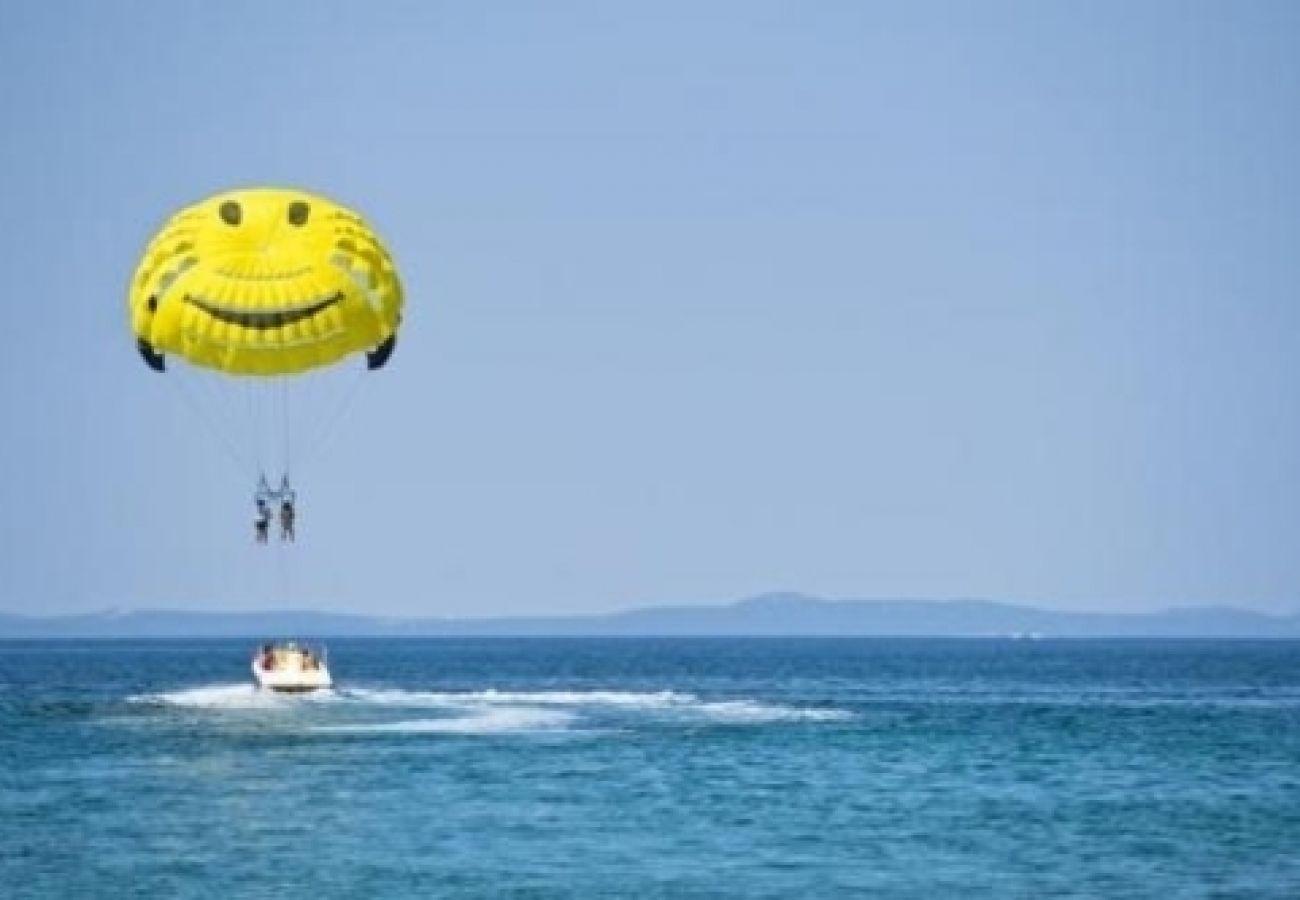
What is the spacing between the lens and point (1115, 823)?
52938 mm

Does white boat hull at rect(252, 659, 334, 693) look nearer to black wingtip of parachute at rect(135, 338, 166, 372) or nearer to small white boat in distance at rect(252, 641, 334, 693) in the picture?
small white boat in distance at rect(252, 641, 334, 693)

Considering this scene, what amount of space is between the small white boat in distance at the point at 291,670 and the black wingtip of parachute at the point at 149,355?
30154mm

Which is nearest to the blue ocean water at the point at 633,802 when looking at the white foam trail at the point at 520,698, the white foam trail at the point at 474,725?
the white foam trail at the point at 474,725

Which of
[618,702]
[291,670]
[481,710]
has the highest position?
[291,670]

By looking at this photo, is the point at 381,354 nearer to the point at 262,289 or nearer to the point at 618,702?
the point at 262,289

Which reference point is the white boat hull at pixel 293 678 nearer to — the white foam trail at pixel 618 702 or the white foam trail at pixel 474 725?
the white foam trail at pixel 474 725

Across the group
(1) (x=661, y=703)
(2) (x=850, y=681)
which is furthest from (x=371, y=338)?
(2) (x=850, y=681)

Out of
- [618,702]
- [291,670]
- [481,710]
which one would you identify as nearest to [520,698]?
[618,702]

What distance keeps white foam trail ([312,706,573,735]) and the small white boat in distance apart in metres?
5.27

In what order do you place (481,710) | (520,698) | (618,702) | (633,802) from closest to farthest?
(633,802) < (481,710) < (618,702) < (520,698)

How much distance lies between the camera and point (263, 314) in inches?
2281

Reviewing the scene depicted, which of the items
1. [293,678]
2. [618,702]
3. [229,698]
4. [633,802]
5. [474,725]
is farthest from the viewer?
[618,702]

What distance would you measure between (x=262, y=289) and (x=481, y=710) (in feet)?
123

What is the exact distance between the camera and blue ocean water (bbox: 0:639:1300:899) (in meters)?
43.5
